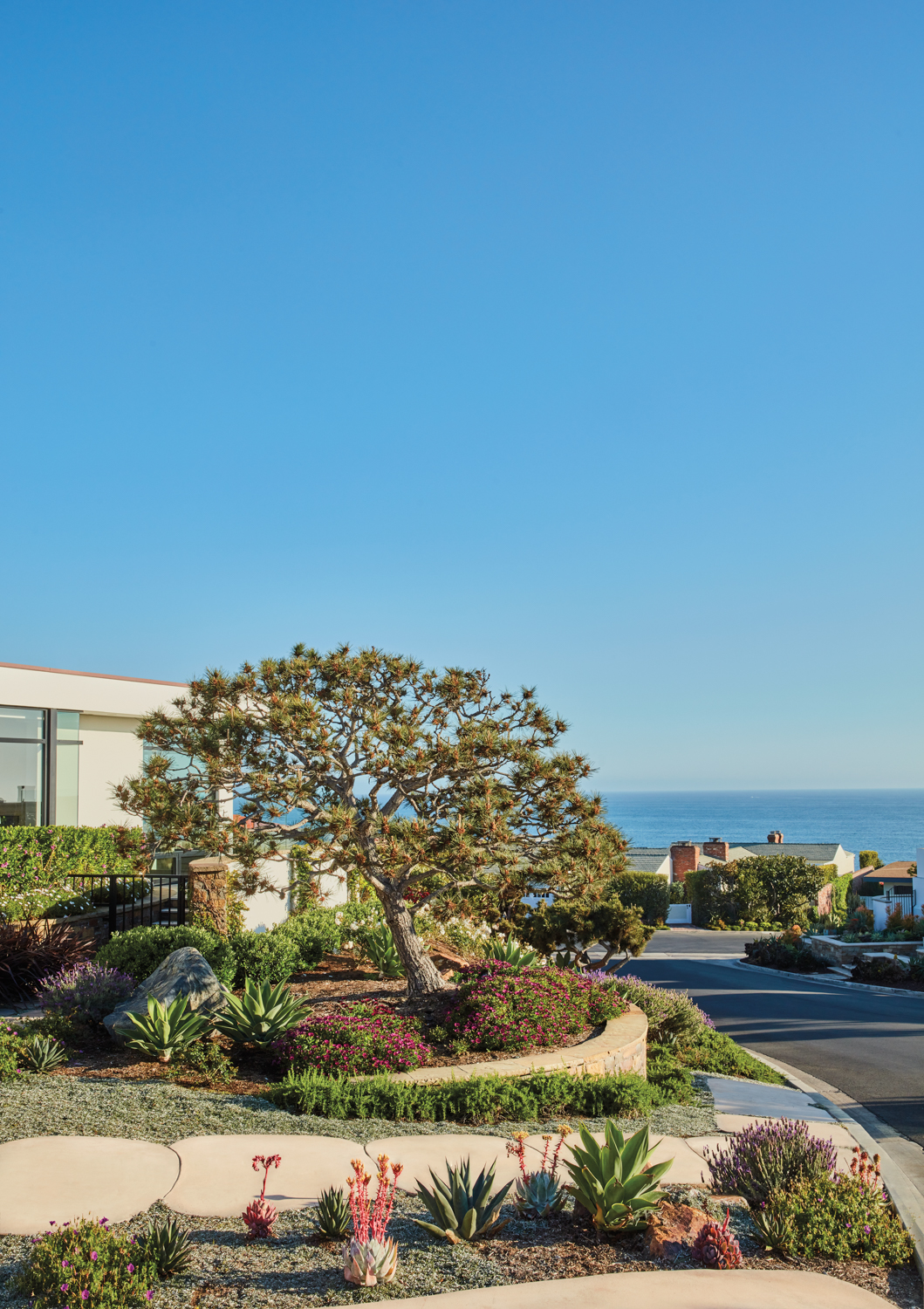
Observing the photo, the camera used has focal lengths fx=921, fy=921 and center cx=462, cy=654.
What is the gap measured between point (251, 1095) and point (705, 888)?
1802 inches

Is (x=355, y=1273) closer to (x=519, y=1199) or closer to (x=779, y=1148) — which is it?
(x=519, y=1199)

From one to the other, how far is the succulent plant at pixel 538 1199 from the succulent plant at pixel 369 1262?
3.77 feet

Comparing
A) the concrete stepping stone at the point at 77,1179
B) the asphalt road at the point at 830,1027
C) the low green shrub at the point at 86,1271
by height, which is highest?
the low green shrub at the point at 86,1271

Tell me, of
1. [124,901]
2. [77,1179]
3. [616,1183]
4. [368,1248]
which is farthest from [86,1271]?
[124,901]

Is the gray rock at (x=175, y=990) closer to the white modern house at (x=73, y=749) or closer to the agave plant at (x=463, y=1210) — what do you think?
the agave plant at (x=463, y=1210)

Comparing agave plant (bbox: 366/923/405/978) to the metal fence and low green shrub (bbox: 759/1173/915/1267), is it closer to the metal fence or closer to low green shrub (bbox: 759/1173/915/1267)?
the metal fence

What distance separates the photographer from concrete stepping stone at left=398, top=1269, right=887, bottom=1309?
4.49 meters

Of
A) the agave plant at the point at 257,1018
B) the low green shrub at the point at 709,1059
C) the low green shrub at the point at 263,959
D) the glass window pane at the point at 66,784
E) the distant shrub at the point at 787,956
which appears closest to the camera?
the agave plant at the point at 257,1018

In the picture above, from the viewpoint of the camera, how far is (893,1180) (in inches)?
294

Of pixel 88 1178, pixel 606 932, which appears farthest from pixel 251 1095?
pixel 606 932

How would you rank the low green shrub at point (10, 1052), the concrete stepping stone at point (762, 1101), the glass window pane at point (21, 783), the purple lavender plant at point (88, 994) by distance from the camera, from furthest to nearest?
the glass window pane at point (21, 783) < the purple lavender plant at point (88, 994) < the concrete stepping stone at point (762, 1101) < the low green shrub at point (10, 1052)

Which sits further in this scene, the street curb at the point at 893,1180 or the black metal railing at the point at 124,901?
the black metal railing at the point at 124,901

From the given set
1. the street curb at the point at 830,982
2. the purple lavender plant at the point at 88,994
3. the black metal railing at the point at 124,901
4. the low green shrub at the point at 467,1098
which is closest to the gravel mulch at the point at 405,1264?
the low green shrub at the point at 467,1098

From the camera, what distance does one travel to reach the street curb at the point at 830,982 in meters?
22.2
